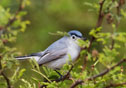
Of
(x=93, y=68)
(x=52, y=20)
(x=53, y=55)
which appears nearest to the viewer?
(x=93, y=68)

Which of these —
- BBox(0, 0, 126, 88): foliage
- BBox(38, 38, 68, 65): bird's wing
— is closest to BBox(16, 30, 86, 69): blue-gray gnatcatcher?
BBox(38, 38, 68, 65): bird's wing

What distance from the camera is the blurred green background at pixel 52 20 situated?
3.31 m

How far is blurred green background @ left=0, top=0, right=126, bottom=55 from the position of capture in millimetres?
3313

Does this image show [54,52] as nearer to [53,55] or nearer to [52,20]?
[53,55]

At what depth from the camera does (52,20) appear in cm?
346

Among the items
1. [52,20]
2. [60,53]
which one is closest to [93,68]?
[60,53]

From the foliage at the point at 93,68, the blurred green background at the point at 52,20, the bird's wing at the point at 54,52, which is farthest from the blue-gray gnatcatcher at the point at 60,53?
the blurred green background at the point at 52,20

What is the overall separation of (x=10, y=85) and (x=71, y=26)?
2.20 meters

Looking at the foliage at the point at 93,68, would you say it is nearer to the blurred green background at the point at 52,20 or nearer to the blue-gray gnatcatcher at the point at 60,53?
the blue-gray gnatcatcher at the point at 60,53

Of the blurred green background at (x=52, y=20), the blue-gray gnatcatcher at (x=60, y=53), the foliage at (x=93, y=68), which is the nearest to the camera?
the foliage at (x=93, y=68)

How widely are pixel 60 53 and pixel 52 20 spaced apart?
1.02 m

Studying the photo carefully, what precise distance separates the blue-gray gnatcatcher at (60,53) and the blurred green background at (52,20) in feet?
2.19

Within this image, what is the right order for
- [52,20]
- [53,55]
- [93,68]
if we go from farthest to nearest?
1. [52,20]
2. [53,55]
3. [93,68]

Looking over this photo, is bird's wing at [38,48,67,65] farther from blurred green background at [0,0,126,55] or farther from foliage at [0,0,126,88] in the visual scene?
blurred green background at [0,0,126,55]
